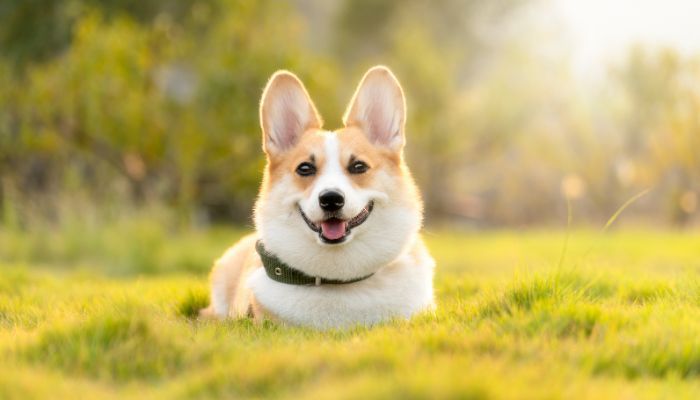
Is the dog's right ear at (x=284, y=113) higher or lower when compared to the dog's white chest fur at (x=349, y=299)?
higher

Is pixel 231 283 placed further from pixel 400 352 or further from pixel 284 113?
pixel 400 352

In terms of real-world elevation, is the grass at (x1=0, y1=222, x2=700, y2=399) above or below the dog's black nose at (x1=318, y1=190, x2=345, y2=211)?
below

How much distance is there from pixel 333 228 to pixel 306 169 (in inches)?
16.4

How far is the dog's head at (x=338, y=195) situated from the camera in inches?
158

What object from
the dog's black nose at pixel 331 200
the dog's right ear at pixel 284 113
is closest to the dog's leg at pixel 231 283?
the dog's right ear at pixel 284 113

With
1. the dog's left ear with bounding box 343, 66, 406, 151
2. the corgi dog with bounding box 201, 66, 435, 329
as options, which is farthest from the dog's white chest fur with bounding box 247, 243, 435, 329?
the dog's left ear with bounding box 343, 66, 406, 151

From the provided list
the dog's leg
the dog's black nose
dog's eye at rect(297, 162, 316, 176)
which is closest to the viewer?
the dog's black nose

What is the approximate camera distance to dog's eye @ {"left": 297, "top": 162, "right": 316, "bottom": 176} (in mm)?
4193

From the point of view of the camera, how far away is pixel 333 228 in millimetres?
3998

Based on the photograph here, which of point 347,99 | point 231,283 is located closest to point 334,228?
point 231,283

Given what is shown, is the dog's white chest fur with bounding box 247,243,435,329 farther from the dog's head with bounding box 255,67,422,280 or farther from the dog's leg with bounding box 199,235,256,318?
the dog's leg with bounding box 199,235,256,318

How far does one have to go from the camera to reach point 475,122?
2117 centimetres

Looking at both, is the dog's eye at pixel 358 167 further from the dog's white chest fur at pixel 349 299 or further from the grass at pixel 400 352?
the grass at pixel 400 352

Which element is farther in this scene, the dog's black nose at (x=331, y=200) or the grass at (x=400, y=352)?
the dog's black nose at (x=331, y=200)
